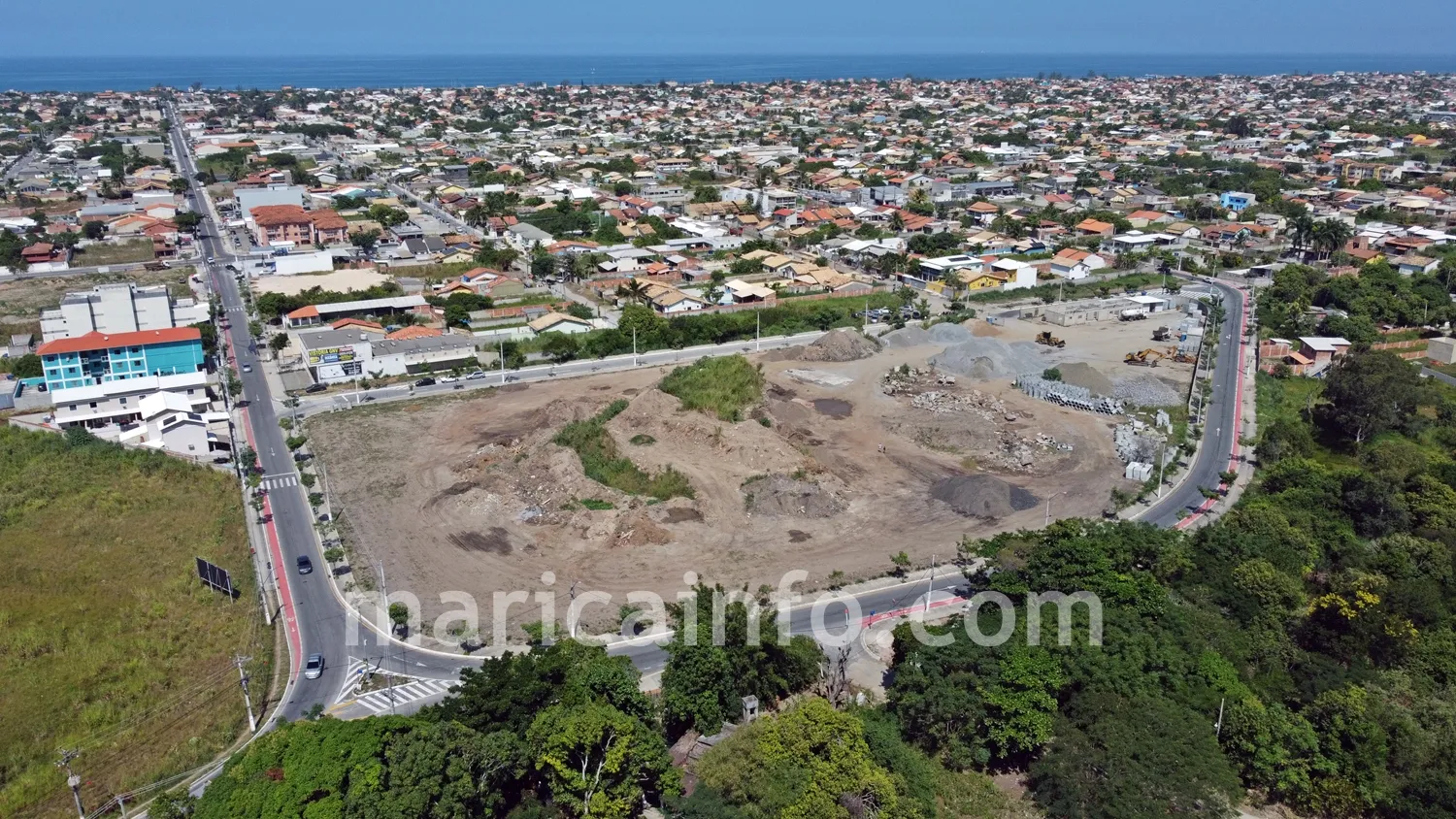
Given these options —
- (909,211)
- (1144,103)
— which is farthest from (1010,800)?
(1144,103)

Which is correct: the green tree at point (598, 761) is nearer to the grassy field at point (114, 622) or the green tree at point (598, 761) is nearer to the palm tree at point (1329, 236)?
the grassy field at point (114, 622)

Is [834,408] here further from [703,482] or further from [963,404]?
[703,482]

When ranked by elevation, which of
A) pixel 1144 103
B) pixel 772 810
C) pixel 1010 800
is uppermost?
pixel 1144 103

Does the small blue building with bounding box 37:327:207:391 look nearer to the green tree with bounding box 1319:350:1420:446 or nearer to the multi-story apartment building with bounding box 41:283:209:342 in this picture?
the multi-story apartment building with bounding box 41:283:209:342

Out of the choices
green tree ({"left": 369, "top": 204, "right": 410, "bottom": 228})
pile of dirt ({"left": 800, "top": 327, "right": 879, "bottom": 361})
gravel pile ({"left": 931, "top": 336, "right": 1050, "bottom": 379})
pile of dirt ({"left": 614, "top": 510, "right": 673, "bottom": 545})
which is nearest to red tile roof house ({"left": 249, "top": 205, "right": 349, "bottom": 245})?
green tree ({"left": 369, "top": 204, "right": 410, "bottom": 228})

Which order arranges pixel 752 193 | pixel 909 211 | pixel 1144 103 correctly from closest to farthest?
pixel 909 211 < pixel 752 193 < pixel 1144 103

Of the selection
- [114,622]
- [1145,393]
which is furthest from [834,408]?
[114,622]

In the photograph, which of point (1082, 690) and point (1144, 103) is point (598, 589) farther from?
point (1144, 103)
